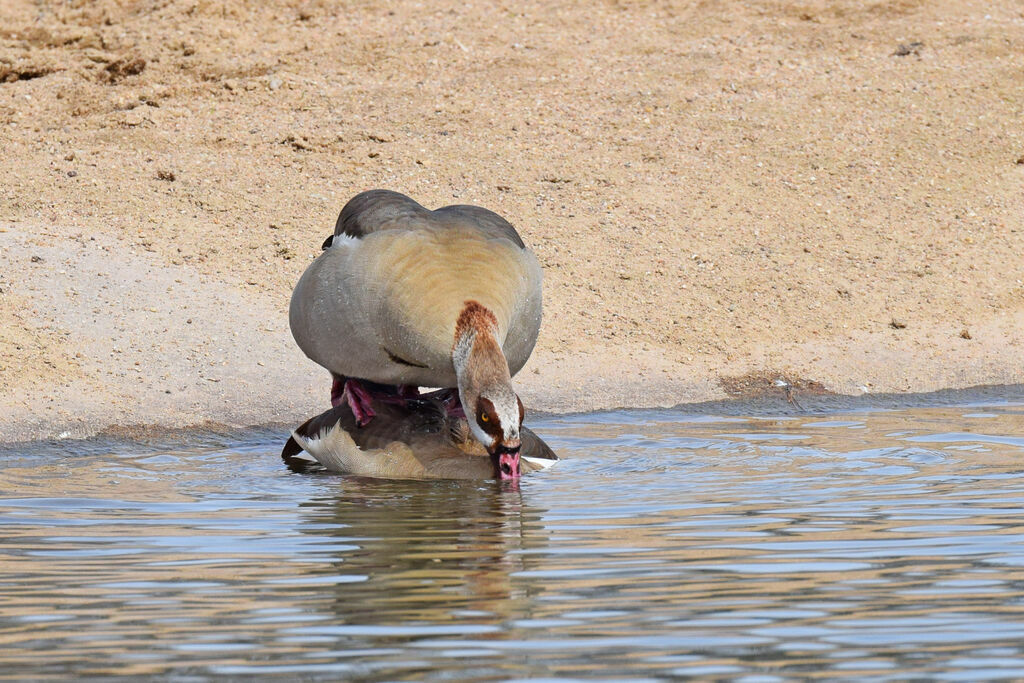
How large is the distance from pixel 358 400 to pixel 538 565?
2.92m

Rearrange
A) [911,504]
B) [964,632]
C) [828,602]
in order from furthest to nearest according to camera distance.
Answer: [911,504], [828,602], [964,632]

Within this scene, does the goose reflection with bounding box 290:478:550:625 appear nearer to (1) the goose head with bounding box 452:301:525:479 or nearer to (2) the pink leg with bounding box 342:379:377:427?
(1) the goose head with bounding box 452:301:525:479

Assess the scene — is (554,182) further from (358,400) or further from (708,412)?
(358,400)

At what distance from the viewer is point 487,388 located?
7.24 meters

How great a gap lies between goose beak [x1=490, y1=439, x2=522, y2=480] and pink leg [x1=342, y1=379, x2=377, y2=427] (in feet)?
3.49

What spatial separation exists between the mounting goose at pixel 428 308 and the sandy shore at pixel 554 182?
1944 mm

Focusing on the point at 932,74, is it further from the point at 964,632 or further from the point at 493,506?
the point at 964,632

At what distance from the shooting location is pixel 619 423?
9.84 m

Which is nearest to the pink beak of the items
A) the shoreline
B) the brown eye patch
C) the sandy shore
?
the brown eye patch

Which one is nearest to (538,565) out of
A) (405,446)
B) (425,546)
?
(425,546)

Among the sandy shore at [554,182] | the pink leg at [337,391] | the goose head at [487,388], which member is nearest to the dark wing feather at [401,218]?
the goose head at [487,388]

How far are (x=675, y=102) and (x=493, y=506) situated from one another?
8812 millimetres

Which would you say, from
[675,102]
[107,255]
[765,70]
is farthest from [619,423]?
[765,70]

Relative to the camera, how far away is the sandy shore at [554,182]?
10.7 meters
